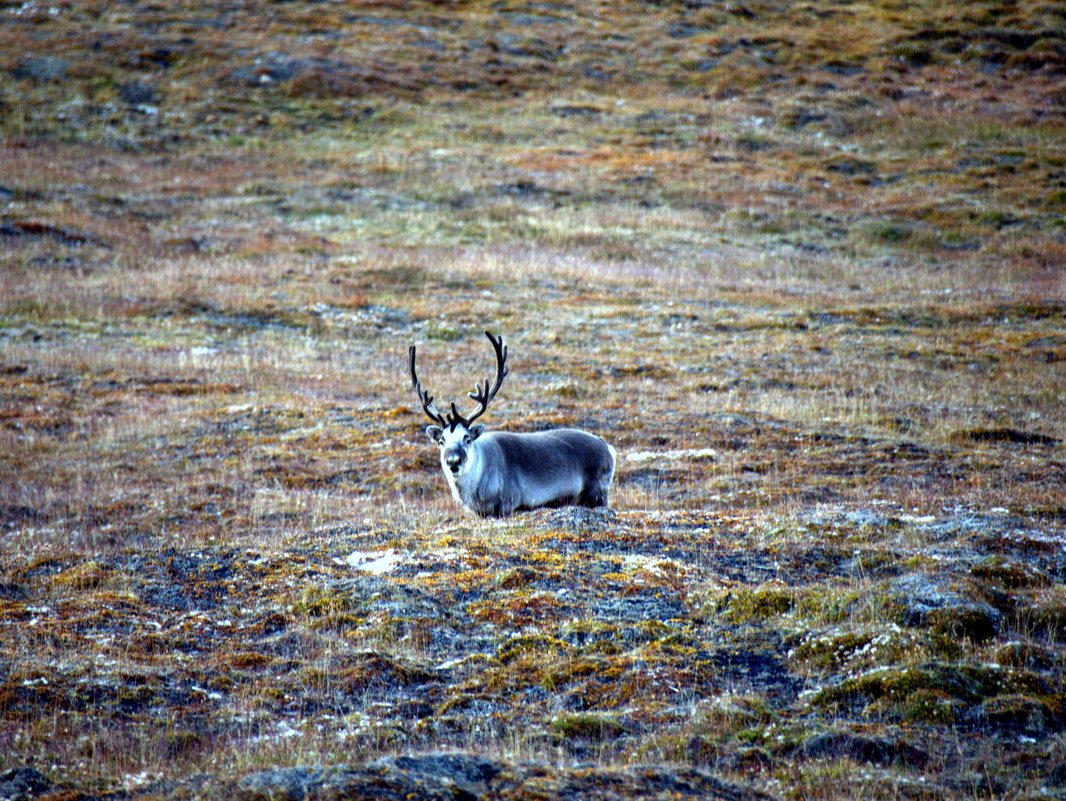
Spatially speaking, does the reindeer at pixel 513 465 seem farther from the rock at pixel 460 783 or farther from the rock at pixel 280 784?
the rock at pixel 280 784

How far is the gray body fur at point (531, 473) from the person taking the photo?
13.6 metres

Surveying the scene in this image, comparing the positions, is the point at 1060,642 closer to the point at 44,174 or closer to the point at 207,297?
the point at 207,297

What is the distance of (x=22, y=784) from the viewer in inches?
236

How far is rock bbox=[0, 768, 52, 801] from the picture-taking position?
5.86 metres

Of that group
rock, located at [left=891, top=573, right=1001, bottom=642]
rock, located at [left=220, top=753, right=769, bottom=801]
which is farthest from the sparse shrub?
rock, located at [left=891, top=573, right=1001, bottom=642]

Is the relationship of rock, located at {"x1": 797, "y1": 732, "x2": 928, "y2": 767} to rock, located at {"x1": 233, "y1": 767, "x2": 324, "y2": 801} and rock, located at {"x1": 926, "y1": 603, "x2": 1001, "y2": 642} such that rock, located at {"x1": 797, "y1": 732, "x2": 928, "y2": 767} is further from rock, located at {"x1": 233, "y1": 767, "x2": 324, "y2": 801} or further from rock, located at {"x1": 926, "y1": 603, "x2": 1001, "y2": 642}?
rock, located at {"x1": 233, "y1": 767, "x2": 324, "y2": 801}

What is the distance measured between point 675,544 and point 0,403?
1533 centimetres

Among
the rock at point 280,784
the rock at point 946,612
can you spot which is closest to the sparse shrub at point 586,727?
the rock at point 280,784

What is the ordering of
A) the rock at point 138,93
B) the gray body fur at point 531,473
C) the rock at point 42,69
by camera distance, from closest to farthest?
the gray body fur at point 531,473 < the rock at point 138,93 < the rock at point 42,69

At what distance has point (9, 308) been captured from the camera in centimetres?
2859

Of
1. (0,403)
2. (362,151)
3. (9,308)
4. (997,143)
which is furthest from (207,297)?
(997,143)

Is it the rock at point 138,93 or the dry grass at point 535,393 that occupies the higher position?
the rock at point 138,93

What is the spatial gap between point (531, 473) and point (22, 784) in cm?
860

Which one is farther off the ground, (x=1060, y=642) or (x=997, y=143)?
(x=997, y=143)
